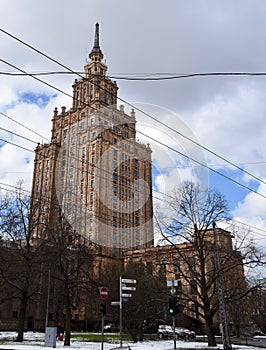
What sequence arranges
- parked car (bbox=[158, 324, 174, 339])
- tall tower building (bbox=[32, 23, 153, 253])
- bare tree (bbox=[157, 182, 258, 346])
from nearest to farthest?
bare tree (bbox=[157, 182, 258, 346]) < parked car (bbox=[158, 324, 174, 339]) < tall tower building (bbox=[32, 23, 153, 253])

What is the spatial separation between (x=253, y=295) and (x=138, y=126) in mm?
18504

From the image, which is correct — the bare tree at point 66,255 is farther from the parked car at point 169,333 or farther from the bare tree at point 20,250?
the parked car at point 169,333

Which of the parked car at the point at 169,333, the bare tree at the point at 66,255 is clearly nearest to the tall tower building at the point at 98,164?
the parked car at the point at 169,333

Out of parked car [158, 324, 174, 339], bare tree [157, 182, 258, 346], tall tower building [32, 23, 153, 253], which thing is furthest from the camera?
tall tower building [32, 23, 153, 253]

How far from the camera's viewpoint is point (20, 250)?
105 feet

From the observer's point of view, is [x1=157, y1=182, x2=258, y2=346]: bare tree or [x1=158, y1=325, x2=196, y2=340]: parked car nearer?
[x1=157, y1=182, x2=258, y2=346]: bare tree

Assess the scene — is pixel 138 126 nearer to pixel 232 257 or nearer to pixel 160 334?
pixel 232 257

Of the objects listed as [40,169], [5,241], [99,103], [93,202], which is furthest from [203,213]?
[40,169]

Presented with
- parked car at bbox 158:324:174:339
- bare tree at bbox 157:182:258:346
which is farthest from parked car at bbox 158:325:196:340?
bare tree at bbox 157:182:258:346

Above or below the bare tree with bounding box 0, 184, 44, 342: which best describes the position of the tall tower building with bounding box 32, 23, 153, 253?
above

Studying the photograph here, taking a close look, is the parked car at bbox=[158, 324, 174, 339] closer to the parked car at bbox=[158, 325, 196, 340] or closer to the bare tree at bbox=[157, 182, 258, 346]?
the parked car at bbox=[158, 325, 196, 340]

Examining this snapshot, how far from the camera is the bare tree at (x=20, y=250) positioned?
30453mm

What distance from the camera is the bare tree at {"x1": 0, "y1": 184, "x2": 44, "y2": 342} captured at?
3045cm

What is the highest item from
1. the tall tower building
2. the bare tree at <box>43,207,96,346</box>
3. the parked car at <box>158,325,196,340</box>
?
the tall tower building
